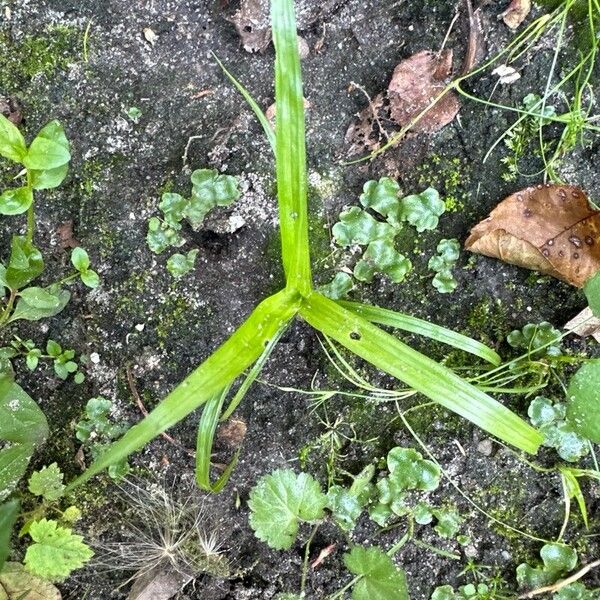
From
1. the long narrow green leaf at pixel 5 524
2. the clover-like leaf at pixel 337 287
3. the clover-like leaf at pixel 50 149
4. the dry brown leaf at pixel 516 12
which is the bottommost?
the clover-like leaf at pixel 337 287

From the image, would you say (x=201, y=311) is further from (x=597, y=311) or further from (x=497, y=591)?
(x=497, y=591)

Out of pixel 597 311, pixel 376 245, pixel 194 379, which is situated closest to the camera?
pixel 194 379

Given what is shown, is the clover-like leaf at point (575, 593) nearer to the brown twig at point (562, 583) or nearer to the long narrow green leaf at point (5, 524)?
the brown twig at point (562, 583)

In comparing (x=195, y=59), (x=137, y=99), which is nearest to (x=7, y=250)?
(x=137, y=99)

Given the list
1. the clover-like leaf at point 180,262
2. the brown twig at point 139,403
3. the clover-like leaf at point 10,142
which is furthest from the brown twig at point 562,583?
the clover-like leaf at point 10,142

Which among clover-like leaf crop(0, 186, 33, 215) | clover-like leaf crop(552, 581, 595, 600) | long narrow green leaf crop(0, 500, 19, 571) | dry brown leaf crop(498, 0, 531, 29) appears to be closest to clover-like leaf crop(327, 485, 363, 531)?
clover-like leaf crop(552, 581, 595, 600)

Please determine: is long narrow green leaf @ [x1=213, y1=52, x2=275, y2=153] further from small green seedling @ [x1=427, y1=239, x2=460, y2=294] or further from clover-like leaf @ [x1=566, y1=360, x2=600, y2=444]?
clover-like leaf @ [x1=566, y1=360, x2=600, y2=444]
